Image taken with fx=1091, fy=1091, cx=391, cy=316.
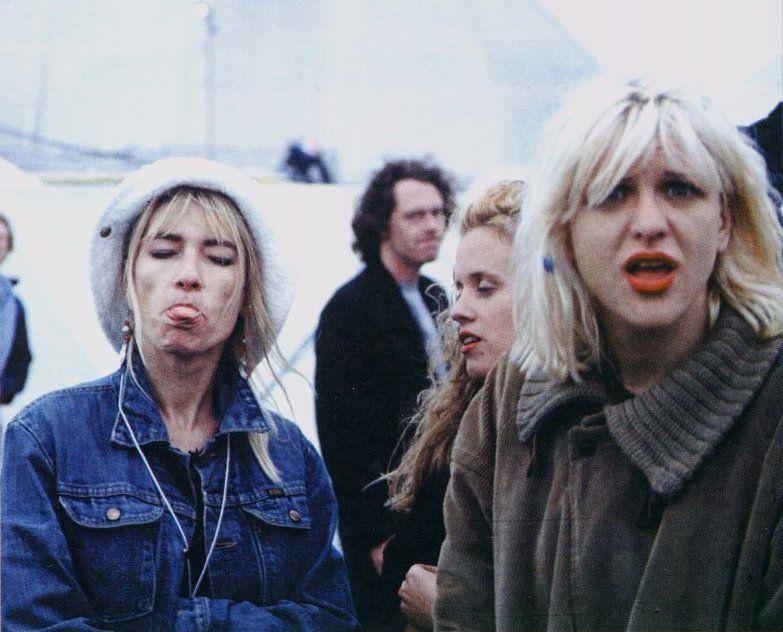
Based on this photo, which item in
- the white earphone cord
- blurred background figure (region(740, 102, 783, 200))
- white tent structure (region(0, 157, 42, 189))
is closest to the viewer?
the white earphone cord

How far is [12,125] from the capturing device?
2.35 meters

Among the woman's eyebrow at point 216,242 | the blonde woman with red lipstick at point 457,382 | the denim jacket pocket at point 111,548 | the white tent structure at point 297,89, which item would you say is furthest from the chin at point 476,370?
the denim jacket pocket at point 111,548

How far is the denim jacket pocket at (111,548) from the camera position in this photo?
1.87 m

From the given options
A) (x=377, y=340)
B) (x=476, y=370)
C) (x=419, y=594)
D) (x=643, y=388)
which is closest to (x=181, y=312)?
(x=377, y=340)

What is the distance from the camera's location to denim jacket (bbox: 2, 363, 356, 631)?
1830 mm

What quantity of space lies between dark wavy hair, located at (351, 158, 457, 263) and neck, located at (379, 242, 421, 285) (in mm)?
16

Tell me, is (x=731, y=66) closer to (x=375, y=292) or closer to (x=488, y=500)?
(x=375, y=292)

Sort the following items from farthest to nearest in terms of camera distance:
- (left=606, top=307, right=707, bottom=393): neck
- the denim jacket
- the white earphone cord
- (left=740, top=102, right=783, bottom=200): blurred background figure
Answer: (left=740, top=102, right=783, bottom=200): blurred background figure → the white earphone cord → the denim jacket → (left=606, top=307, right=707, bottom=393): neck

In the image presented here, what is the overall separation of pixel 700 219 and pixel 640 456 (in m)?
0.35

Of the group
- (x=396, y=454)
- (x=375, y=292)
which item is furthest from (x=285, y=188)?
(x=396, y=454)

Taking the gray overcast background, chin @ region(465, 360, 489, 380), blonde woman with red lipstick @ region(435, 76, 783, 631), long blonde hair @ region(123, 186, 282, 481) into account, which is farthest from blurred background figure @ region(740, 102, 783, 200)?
long blonde hair @ region(123, 186, 282, 481)

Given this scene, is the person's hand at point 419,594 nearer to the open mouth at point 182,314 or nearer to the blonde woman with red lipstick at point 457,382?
the blonde woman with red lipstick at point 457,382

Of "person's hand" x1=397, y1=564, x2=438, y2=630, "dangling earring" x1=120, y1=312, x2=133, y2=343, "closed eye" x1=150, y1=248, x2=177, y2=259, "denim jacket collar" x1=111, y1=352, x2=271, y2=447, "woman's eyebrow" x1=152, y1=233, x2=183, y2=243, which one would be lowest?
"person's hand" x1=397, y1=564, x2=438, y2=630

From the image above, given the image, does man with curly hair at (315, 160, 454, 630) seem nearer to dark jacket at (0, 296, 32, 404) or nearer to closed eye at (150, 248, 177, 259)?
closed eye at (150, 248, 177, 259)
